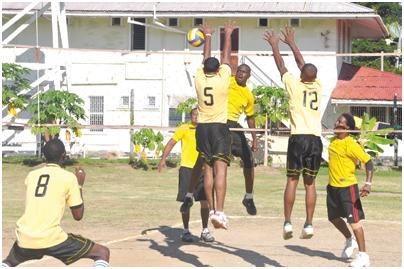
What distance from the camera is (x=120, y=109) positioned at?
116 feet

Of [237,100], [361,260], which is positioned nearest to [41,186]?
→ [361,260]

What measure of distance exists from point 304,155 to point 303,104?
702 millimetres

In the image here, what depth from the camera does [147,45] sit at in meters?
41.0

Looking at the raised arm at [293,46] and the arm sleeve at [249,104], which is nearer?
the raised arm at [293,46]

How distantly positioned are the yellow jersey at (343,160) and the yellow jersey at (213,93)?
163 centimetres

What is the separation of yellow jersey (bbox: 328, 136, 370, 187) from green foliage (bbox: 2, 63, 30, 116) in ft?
71.3

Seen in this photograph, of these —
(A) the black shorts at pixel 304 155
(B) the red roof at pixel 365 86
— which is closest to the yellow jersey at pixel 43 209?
(A) the black shorts at pixel 304 155

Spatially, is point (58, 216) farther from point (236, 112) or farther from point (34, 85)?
point (34, 85)

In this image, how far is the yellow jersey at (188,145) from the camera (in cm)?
1694

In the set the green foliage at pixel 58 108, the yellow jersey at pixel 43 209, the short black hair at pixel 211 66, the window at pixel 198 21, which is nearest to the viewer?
the yellow jersey at pixel 43 209

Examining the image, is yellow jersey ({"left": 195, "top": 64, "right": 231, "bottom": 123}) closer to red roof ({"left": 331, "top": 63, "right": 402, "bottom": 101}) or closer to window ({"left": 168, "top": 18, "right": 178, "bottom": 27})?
red roof ({"left": 331, "top": 63, "right": 402, "bottom": 101})

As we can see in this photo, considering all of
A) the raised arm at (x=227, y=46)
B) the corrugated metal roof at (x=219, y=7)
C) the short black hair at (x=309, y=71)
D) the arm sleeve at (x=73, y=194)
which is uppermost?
the corrugated metal roof at (x=219, y=7)

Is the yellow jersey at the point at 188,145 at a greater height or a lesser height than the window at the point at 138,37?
lesser

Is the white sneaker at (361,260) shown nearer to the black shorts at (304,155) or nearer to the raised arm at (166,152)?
the black shorts at (304,155)
